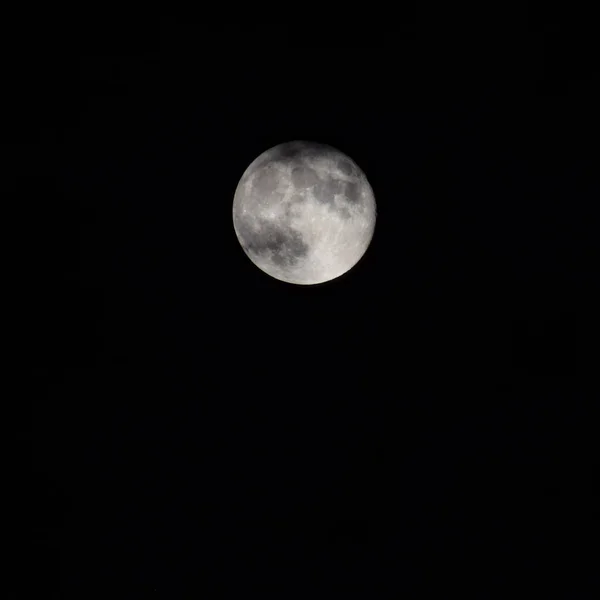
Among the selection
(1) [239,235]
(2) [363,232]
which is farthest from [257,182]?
(2) [363,232]

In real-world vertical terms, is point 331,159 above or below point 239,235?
above

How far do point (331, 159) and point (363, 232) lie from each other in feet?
1.88

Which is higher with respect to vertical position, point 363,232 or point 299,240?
point 363,232

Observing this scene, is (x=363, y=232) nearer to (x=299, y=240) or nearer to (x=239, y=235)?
(x=299, y=240)

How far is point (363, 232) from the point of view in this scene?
131 inches

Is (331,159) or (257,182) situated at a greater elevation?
(331,159)

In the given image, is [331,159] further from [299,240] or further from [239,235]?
[239,235]

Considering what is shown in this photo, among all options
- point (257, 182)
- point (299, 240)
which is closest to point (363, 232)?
point (299, 240)

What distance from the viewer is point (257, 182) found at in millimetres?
3199

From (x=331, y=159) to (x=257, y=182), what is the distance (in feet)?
1.84

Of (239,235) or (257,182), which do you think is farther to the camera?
(239,235)

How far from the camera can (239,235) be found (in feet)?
11.3

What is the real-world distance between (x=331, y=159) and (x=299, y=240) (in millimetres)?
660

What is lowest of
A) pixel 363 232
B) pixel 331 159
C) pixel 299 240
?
pixel 299 240
